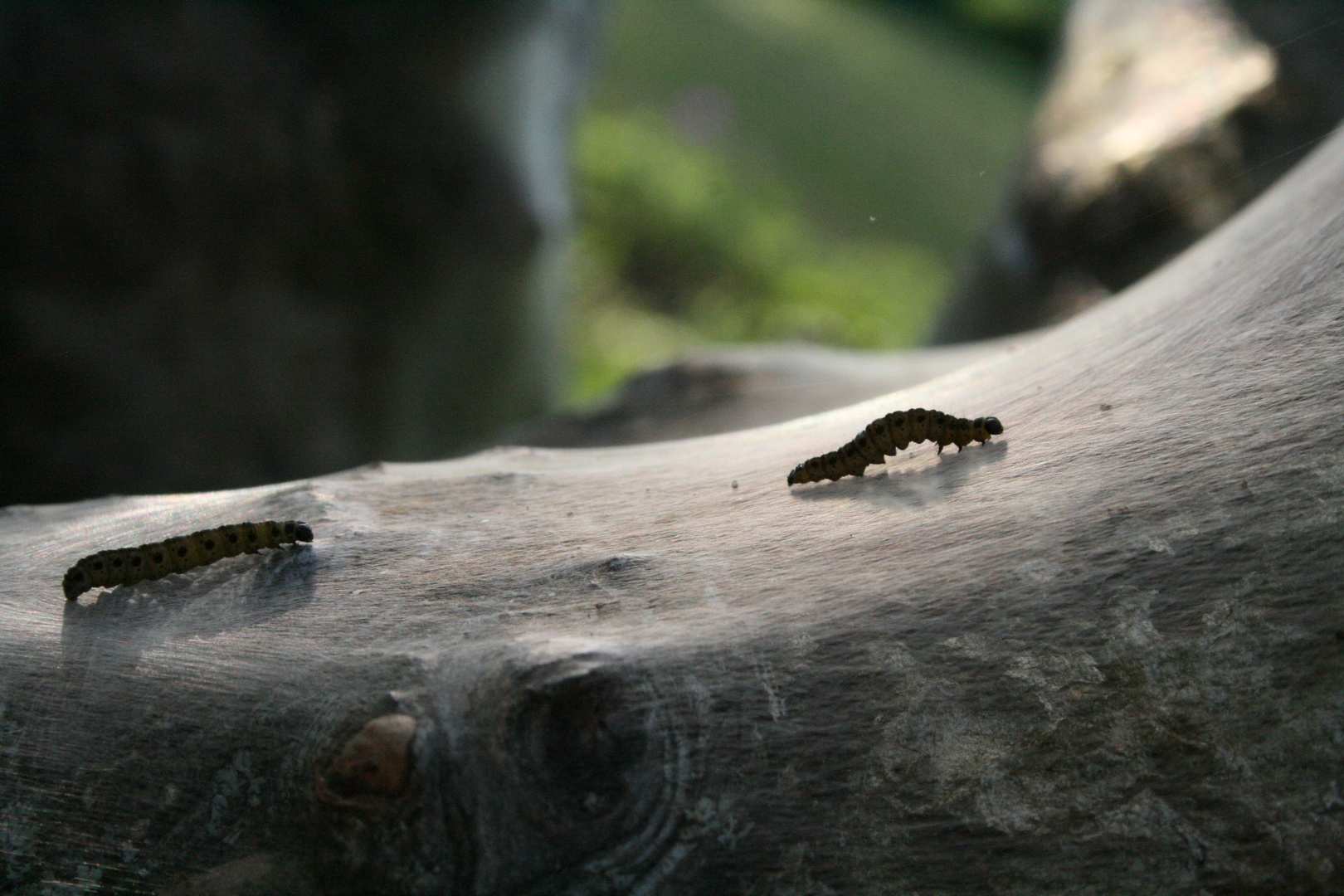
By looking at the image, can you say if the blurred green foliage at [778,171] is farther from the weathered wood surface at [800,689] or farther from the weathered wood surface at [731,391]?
the weathered wood surface at [800,689]

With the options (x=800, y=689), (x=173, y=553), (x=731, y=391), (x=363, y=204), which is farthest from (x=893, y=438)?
(x=363, y=204)

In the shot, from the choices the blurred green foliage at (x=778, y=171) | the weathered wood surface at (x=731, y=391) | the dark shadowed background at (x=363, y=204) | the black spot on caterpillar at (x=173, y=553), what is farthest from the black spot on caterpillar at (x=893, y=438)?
the blurred green foliage at (x=778, y=171)

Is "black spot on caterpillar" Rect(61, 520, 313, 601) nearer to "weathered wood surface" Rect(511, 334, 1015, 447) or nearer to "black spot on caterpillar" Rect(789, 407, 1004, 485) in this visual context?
"black spot on caterpillar" Rect(789, 407, 1004, 485)

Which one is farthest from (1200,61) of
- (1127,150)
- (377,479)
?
(377,479)

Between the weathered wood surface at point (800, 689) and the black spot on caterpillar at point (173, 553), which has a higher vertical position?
the black spot on caterpillar at point (173, 553)

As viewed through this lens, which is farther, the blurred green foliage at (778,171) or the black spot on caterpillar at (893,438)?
the blurred green foliage at (778,171)

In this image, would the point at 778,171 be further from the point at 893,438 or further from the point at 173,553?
the point at 173,553

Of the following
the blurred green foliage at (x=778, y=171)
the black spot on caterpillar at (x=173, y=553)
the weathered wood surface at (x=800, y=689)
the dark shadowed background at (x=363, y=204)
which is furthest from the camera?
the blurred green foliage at (x=778, y=171)

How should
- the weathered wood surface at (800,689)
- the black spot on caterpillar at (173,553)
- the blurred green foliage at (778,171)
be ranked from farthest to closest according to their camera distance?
the blurred green foliage at (778,171), the black spot on caterpillar at (173,553), the weathered wood surface at (800,689)
